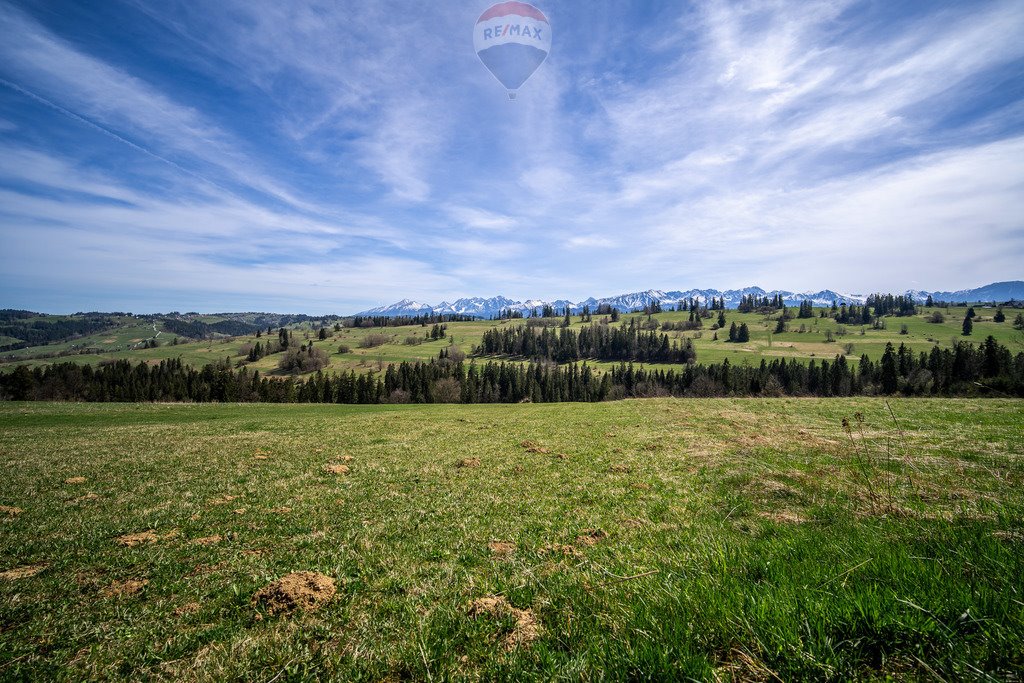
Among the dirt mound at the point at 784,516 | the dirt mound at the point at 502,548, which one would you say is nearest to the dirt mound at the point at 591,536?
the dirt mound at the point at 502,548

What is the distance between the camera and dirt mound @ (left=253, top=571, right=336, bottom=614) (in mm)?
6238

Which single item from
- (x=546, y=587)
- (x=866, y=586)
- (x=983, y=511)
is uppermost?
(x=866, y=586)

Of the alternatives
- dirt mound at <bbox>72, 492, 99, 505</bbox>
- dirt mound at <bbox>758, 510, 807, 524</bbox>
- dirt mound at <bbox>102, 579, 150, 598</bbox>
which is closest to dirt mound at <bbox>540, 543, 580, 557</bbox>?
dirt mound at <bbox>758, 510, 807, 524</bbox>

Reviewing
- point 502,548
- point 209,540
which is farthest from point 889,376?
point 209,540

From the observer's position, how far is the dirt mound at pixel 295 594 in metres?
6.24

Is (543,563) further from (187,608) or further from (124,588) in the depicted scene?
(124,588)

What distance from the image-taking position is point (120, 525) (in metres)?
10.9

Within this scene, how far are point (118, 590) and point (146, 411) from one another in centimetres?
5370

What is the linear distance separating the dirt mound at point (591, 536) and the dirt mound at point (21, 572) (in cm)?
1140

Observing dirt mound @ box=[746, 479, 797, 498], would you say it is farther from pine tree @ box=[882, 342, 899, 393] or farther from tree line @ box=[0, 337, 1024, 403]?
pine tree @ box=[882, 342, 899, 393]

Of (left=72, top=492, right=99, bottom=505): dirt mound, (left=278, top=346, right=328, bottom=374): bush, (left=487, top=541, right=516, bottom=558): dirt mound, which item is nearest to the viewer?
(left=487, top=541, right=516, bottom=558): dirt mound

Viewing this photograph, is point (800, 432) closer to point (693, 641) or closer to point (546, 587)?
point (546, 587)

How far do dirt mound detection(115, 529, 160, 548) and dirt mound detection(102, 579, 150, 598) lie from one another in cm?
256

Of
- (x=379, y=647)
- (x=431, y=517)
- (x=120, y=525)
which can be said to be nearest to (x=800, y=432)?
(x=431, y=517)
